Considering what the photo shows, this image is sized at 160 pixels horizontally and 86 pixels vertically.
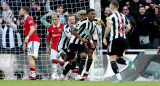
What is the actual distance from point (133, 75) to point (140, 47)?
83 centimetres

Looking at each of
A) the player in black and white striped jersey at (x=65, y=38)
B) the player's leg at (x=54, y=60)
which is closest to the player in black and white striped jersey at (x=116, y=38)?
the player in black and white striped jersey at (x=65, y=38)

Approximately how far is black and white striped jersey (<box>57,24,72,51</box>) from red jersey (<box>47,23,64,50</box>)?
0.28 metres

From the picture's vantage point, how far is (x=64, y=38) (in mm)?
12219

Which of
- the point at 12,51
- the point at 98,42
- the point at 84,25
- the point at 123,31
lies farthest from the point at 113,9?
the point at 12,51

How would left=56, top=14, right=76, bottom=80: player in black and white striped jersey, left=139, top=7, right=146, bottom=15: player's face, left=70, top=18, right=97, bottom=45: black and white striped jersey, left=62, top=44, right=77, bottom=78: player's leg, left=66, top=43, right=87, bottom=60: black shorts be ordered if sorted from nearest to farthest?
left=70, top=18, right=97, bottom=45: black and white striped jersey → left=66, top=43, right=87, bottom=60: black shorts → left=62, top=44, right=77, bottom=78: player's leg → left=56, top=14, right=76, bottom=80: player in black and white striped jersey → left=139, top=7, right=146, bottom=15: player's face

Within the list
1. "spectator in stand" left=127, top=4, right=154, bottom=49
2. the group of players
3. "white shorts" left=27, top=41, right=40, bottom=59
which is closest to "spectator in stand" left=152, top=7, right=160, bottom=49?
"spectator in stand" left=127, top=4, right=154, bottom=49

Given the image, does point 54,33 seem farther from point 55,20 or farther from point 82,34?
point 82,34

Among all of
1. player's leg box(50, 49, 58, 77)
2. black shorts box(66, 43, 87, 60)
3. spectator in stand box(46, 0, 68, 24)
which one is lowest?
player's leg box(50, 49, 58, 77)

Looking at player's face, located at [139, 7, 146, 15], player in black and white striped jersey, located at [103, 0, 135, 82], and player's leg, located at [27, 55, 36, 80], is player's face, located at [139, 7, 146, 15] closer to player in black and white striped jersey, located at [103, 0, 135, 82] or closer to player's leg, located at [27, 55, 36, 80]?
player in black and white striped jersey, located at [103, 0, 135, 82]

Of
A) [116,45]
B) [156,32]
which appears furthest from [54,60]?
[116,45]

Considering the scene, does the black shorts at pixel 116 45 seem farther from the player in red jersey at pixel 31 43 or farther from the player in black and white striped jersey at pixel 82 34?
the player in red jersey at pixel 31 43

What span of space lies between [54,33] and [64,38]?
43cm

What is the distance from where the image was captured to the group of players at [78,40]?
376 inches

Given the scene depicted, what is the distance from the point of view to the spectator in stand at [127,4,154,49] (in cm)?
1268
